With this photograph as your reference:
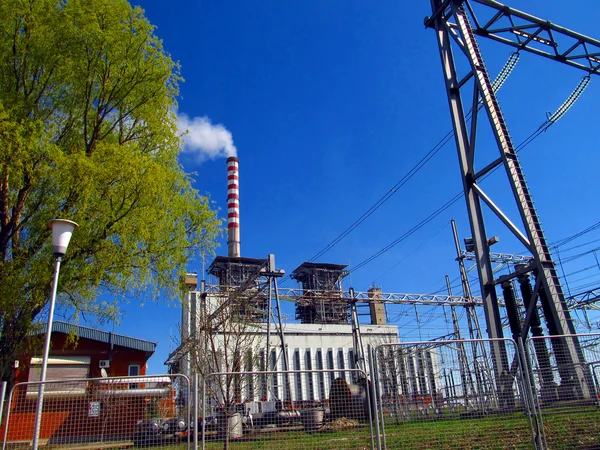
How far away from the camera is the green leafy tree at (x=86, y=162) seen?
903 cm

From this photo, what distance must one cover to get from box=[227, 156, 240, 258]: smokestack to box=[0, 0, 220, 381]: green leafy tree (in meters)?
37.8

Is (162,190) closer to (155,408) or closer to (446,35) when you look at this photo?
(155,408)

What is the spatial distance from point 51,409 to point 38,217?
3963mm

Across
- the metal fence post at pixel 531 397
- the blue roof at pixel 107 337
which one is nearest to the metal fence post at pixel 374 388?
the metal fence post at pixel 531 397

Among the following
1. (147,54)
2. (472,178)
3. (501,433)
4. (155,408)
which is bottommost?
(501,433)

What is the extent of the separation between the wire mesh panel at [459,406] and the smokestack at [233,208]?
4302 centimetres

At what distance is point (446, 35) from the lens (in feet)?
47.9

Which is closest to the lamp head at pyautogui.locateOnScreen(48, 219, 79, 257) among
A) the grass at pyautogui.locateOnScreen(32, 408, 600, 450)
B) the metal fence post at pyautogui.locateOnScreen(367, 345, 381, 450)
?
the grass at pyautogui.locateOnScreen(32, 408, 600, 450)

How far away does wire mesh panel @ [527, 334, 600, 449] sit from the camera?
22.8 ft

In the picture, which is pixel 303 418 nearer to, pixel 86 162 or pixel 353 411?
pixel 353 411

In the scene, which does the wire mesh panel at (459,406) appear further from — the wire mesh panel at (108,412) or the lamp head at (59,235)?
the lamp head at (59,235)

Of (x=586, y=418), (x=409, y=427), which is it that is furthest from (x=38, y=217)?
(x=586, y=418)

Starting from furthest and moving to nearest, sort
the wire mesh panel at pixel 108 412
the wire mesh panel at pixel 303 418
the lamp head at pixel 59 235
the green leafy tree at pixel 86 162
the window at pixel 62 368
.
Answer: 1. the window at pixel 62 368
2. the green leafy tree at pixel 86 162
3. the lamp head at pixel 59 235
4. the wire mesh panel at pixel 303 418
5. the wire mesh panel at pixel 108 412

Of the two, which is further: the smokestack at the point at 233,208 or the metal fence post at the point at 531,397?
the smokestack at the point at 233,208
